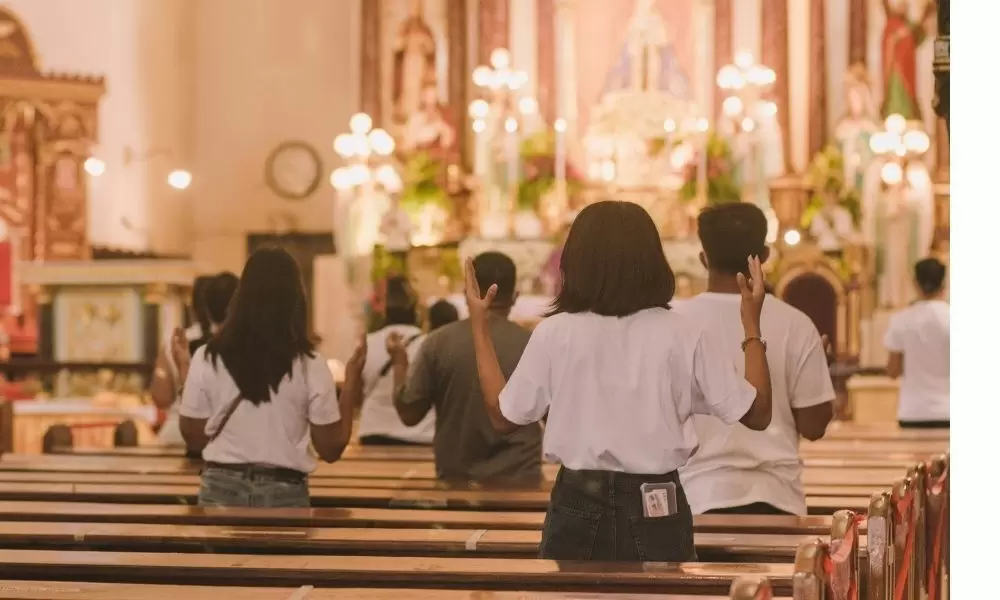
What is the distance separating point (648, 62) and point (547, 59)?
1307mm

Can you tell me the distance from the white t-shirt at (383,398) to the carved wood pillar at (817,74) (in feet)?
36.9

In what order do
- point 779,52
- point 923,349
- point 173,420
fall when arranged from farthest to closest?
point 779,52
point 923,349
point 173,420

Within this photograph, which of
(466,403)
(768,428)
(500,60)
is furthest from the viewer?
(500,60)

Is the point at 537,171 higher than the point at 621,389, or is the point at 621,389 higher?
the point at 537,171

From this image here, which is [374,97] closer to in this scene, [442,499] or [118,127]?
[118,127]

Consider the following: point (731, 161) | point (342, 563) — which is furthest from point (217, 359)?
point (731, 161)

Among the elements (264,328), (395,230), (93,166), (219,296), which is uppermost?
(93,166)

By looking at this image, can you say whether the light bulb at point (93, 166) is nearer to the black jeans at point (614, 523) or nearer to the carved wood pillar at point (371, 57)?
the carved wood pillar at point (371, 57)

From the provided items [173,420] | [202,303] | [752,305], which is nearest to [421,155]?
[173,420]

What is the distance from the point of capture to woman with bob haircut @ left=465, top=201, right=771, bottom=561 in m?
3.54

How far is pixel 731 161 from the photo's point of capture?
1761 centimetres

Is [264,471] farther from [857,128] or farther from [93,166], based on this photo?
[857,128]

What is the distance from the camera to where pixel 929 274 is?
8289 mm
